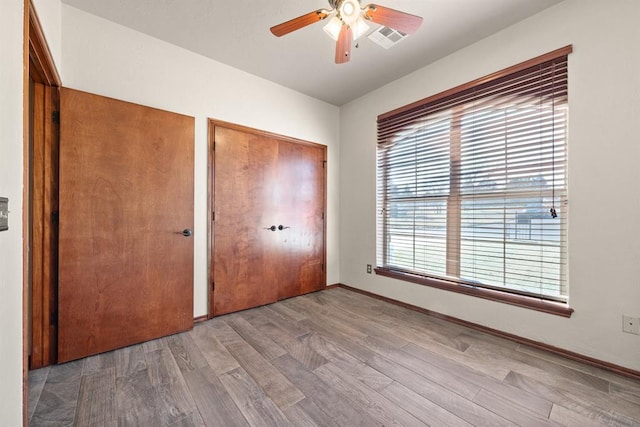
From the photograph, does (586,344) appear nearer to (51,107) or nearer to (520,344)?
(520,344)

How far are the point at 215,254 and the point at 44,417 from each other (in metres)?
1.51

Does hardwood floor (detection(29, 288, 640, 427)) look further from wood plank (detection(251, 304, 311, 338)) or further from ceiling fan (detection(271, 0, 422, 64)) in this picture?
ceiling fan (detection(271, 0, 422, 64))

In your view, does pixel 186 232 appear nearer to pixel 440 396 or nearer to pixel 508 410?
pixel 440 396

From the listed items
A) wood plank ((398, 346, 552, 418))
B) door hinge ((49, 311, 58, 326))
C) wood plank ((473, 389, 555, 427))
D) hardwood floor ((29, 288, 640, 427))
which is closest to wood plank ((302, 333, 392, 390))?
hardwood floor ((29, 288, 640, 427))

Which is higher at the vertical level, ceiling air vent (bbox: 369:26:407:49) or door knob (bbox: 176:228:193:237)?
ceiling air vent (bbox: 369:26:407:49)

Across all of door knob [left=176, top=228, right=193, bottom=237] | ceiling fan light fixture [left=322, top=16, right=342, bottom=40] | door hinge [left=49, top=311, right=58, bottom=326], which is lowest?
door hinge [left=49, top=311, right=58, bottom=326]

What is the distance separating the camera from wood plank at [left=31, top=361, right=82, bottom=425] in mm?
1358

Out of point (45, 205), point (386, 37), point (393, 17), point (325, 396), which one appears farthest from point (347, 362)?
point (386, 37)

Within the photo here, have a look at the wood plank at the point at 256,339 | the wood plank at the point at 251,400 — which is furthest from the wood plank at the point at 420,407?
the wood plank at the point at 256,339

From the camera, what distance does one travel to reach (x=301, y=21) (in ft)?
5.28

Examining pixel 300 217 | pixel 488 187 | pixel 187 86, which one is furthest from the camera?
pixel 300 217

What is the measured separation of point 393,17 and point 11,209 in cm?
208

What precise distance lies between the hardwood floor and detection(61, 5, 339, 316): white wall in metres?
0.84

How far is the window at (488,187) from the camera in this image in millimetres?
2021
